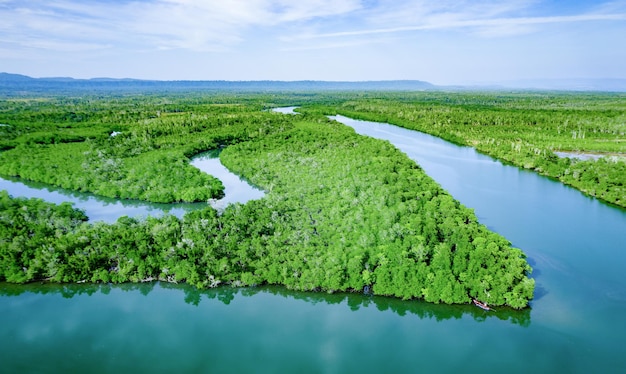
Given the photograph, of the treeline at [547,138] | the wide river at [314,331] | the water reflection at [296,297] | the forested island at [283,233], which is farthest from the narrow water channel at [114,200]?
the treeline at [547,138]

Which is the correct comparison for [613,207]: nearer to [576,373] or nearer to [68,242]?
[576,373]

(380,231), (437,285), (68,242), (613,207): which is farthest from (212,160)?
(613,207)

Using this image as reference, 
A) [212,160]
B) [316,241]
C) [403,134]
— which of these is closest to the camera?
[316,241]

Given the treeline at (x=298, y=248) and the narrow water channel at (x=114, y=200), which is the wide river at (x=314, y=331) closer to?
the treeline at (x=298, y=248)

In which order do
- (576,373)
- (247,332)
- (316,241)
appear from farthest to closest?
(316,241) → (247,332) → (576,373)

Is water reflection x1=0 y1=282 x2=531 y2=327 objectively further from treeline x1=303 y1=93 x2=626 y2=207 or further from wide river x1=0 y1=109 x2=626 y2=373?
treeline x1=303 y1=93 x2=626 y2=207

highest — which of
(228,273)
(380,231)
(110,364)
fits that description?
(380,231)
